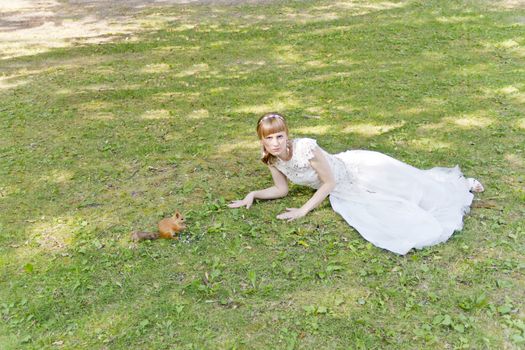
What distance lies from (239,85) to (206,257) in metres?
3.80

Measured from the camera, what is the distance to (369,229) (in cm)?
385

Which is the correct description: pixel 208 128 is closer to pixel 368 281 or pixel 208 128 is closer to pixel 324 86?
pixel 324 86

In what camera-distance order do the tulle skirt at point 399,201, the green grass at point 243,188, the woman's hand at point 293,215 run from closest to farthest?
the green grass at point 243,188, the tulle skirt at point 399,201, the woman's hand at point 293,215

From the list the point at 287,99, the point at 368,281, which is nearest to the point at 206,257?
the point at 368,281

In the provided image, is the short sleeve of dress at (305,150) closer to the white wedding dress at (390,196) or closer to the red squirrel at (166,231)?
the white wedding dress at (390,196)

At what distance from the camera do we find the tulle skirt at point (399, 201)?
3748 mm

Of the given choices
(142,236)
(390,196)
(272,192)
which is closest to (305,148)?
(272,192)

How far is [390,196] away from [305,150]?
2.37 feet

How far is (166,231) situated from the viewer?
394 centimetres

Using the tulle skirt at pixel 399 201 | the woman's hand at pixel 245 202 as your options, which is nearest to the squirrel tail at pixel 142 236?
the woman's hand at pixel 245 202

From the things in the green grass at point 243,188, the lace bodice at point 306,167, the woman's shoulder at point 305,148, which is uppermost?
the woman's shoulder at point 305,148

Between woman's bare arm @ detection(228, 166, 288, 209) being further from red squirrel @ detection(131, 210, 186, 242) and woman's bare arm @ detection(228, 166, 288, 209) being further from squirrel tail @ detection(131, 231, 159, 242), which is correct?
squirrel tail @ detection(131, 231, 159, 242)

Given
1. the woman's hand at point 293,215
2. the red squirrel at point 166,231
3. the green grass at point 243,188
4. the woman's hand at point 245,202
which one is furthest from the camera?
the woman's hand at point 245,202

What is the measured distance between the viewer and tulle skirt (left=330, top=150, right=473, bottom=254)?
3.75 meters
